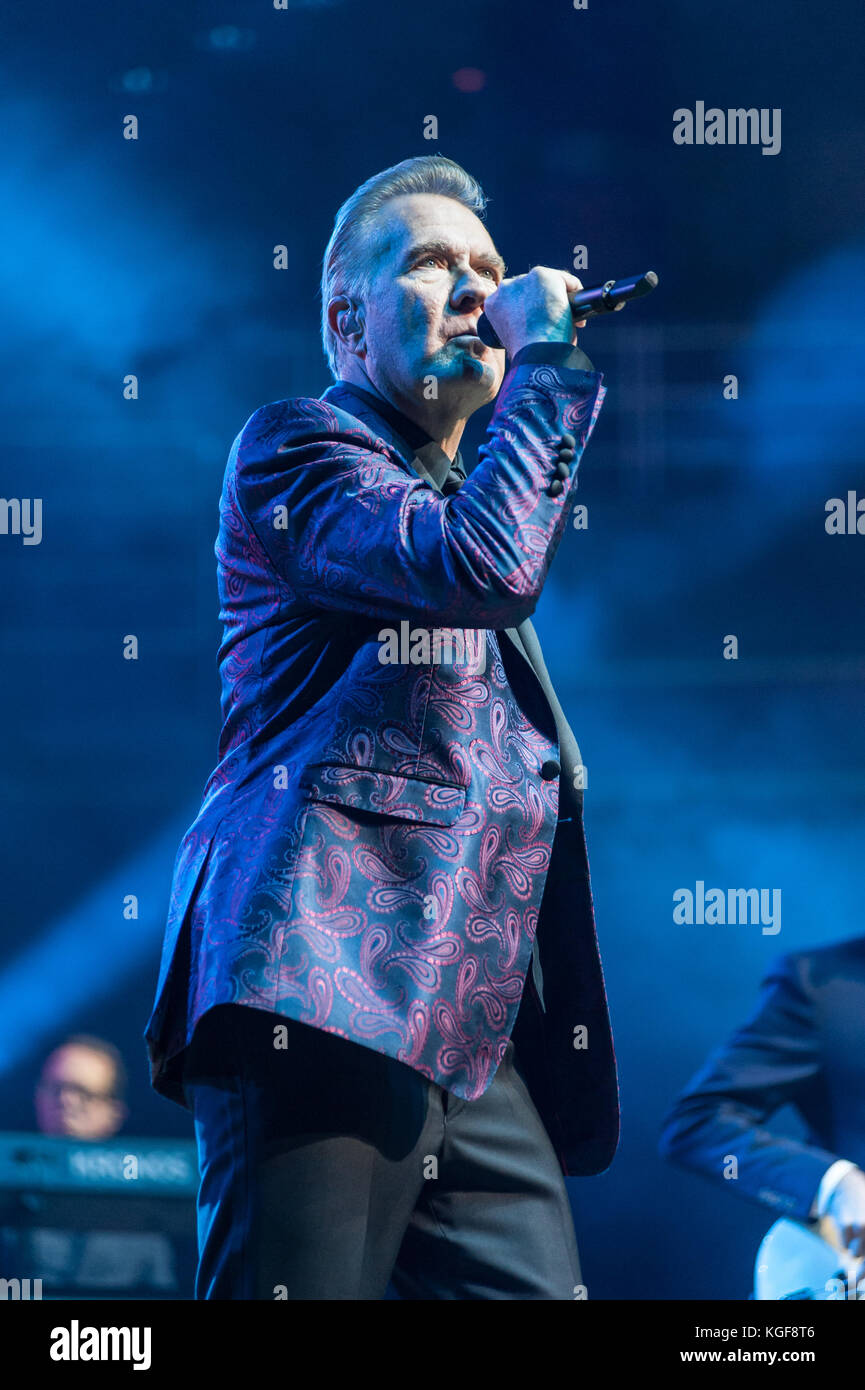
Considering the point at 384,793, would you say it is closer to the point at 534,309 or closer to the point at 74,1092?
the point at 534,309

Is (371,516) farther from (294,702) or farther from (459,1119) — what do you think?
(459,1119)

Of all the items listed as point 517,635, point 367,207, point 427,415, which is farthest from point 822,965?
point 367,207

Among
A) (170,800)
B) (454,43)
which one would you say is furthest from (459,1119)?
(454,43)

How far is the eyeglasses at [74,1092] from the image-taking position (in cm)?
259

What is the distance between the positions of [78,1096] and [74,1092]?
0.03ft

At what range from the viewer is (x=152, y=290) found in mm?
2574

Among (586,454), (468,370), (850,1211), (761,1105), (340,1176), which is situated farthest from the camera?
(586,454)

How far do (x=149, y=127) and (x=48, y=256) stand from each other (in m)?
0.28

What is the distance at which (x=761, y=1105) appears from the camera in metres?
2.32

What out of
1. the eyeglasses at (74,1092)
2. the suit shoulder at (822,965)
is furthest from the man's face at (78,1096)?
the suit shoulder at (822,965)

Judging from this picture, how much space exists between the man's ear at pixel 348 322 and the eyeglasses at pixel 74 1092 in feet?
5.09

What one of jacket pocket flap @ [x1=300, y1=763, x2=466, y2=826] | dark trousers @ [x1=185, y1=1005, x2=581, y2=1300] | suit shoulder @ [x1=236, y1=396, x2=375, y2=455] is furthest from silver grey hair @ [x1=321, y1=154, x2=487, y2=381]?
dark trousers @ [x1=185, y1=1005, x2=581, y2=1300]

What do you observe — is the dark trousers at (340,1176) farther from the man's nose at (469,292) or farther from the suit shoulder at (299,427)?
the man's nose at (469,292)

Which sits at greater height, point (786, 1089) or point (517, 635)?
point (517, 635)
